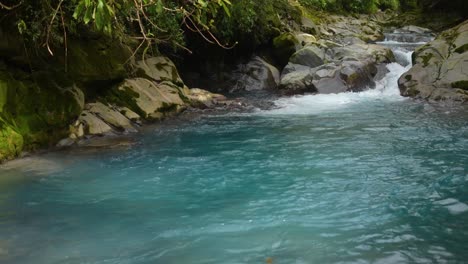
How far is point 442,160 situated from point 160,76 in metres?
8.68

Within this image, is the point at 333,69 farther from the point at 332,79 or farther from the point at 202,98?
the point at 202,98

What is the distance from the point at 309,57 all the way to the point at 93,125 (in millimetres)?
9919

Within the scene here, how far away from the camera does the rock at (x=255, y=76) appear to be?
17703 mm

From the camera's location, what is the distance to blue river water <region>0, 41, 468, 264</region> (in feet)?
15.4

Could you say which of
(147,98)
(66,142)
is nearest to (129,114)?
(147,98)

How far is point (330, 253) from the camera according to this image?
178 inches

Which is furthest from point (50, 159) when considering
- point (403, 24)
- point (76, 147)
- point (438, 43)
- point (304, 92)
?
point (403, 24)

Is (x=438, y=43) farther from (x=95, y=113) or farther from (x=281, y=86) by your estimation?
(x=95, y=113)

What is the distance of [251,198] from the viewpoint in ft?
20.3

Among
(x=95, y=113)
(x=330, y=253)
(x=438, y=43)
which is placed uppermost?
(x=438, y=43)

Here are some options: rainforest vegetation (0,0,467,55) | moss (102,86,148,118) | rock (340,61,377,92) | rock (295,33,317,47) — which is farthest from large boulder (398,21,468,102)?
moss (102,86,148,118)

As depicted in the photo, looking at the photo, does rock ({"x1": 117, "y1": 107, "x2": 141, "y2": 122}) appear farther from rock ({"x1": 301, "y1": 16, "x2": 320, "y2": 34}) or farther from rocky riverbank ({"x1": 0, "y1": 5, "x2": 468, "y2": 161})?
rock ({"x1": 301, "y1": 16, "x2": 320, "y2": 34})

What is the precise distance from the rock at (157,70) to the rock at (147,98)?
32 cm

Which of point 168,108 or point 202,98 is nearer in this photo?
point 168,108
